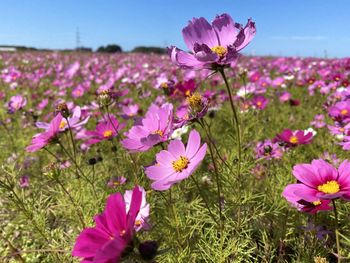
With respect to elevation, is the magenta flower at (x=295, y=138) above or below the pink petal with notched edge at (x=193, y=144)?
below

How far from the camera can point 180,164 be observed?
3.81ft

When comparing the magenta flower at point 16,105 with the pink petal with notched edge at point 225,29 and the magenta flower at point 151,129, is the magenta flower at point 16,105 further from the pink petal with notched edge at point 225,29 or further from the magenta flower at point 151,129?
the pink petal with notched edge at point 225,29

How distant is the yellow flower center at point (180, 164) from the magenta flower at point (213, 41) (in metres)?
0.28

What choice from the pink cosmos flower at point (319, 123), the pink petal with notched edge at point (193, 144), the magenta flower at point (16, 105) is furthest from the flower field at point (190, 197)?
the magenta flower at point (16, 105)

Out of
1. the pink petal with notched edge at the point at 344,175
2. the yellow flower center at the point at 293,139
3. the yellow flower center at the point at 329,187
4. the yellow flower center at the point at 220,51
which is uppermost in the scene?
the yellow flower center at the point at 220,51

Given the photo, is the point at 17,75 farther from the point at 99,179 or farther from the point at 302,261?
the point at 302,261

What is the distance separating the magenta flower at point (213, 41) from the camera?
109cm

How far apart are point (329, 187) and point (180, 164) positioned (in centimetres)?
42

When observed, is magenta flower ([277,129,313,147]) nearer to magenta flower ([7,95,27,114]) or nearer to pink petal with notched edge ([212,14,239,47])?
pink petal with notched edge ([212,14,239,47])

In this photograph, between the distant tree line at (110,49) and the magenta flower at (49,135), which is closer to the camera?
the magenta flower at (49,135)

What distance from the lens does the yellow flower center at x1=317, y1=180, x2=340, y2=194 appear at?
1.04 meters

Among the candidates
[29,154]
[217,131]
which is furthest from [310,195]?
[29,154]

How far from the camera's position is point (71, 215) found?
1.82 meters

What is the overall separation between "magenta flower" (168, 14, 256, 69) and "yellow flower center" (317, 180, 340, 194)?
1.42 feet
